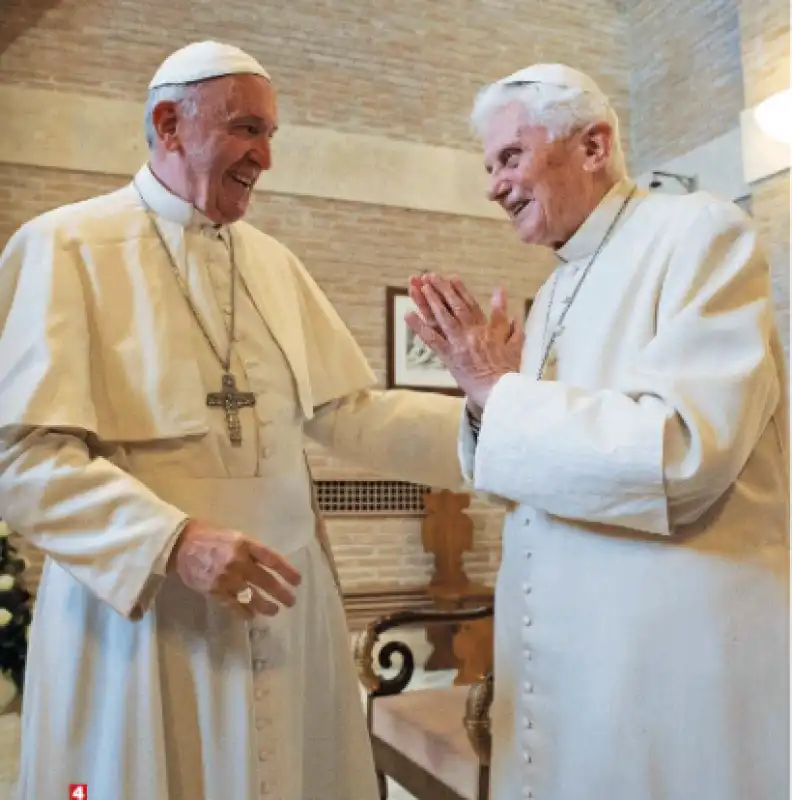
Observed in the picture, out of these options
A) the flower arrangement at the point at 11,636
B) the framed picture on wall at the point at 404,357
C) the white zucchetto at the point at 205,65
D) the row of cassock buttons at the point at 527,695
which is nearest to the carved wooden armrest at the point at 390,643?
the row of cassock buttons at the point at 527,695

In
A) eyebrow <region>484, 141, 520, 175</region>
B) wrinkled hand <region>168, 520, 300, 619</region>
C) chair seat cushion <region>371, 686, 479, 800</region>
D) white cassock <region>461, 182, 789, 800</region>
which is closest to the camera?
white cassock <region>461, 182, 789, 800</region>

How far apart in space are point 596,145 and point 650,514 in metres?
0.73

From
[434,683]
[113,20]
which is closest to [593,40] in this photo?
[113,20]

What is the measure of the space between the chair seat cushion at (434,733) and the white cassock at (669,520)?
1112 millimetres

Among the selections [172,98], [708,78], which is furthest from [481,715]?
[708,78]

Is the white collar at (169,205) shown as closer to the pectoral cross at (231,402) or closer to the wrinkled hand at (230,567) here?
the pectoral cross at (231,402)

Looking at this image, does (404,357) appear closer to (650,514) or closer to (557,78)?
(557,78)

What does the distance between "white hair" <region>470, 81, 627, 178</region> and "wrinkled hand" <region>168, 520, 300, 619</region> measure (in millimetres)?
921

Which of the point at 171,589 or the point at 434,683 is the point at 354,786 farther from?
the point at 434,683

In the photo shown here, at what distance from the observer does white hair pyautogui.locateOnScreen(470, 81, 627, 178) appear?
166cm

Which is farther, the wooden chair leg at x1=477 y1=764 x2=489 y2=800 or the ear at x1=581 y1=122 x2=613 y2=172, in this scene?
the wooden chair leg at x1=477 y1=764 x2=489 y2=800

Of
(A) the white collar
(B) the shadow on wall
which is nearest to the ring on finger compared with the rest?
(A) the white collar

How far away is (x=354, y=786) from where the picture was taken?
1.81 m

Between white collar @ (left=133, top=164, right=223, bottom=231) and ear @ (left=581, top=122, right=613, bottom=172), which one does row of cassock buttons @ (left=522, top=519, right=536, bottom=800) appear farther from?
white collar @ (left=133, top=164, right=223, bottom=231)
